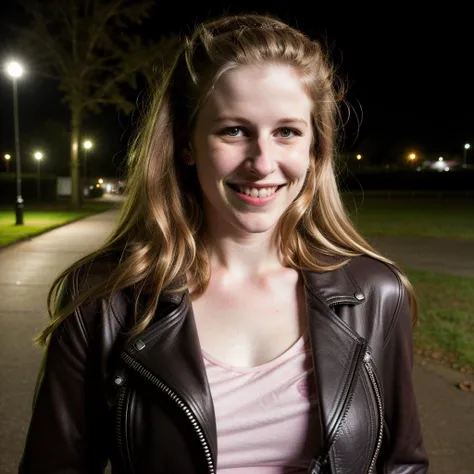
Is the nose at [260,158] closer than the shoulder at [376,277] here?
Yes

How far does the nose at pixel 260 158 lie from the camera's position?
1.75 metres

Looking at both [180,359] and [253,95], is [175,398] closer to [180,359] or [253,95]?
[180,359]

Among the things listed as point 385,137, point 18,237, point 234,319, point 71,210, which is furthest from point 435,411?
point 385,137

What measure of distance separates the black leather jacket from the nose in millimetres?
412

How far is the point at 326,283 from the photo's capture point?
190 centimetres

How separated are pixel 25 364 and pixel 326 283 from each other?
4.66 metres

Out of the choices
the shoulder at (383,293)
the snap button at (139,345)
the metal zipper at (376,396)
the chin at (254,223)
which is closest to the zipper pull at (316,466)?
the metal zipper at (376,396)

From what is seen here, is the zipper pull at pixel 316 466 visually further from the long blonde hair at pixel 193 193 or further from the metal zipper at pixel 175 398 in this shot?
the long blonde hair at pixel 193 193

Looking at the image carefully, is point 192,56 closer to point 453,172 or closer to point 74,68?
point 74,68

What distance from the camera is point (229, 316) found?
6.23 ft

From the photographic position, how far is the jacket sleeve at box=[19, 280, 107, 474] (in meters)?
1.67

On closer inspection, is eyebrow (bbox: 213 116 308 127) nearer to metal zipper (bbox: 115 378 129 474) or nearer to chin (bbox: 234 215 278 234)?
chin (bbox: 234 215 278 234)

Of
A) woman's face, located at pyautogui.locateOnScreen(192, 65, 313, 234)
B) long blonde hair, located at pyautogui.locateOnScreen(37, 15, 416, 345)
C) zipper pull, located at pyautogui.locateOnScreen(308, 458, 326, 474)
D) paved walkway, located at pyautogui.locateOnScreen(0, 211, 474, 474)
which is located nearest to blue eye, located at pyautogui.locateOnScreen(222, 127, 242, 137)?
woman's face, located at pyautogui.locateOnScreen(192, 65, 313, 234)

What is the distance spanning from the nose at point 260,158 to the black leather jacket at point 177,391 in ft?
1.35
